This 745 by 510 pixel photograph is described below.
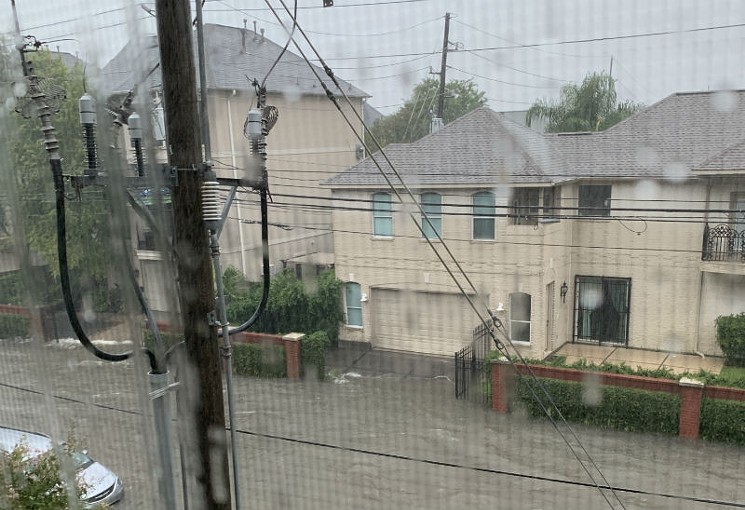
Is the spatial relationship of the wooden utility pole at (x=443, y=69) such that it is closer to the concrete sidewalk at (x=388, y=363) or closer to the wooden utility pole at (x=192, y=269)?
the wooden utility pole at (x=192, y=269)

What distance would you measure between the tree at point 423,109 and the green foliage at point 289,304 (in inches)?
26.9

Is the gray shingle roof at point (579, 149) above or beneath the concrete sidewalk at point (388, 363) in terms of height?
above

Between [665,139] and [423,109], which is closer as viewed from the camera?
[665,139]

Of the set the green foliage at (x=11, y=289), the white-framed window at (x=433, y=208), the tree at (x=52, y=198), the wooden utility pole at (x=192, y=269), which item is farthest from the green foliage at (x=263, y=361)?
the wooden utility pole at (x=192, y=269)

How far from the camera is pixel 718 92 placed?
126cm

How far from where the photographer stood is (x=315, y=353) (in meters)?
2.19

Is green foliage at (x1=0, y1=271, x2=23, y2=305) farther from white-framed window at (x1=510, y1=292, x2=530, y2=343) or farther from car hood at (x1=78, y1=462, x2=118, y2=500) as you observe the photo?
white-framed window at (x1=510, y1=292, x2=530, y2=343)

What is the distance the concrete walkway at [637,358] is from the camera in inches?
65.5

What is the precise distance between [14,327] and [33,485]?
1.03 metres

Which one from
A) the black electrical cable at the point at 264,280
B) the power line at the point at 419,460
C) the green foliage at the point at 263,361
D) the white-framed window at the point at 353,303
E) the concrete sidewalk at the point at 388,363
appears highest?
the black electrical cable at the point at 264,280

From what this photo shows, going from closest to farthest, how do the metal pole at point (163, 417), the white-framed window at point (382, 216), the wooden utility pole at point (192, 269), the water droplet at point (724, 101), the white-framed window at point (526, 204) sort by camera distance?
the wooden utility pole at point (192, 269) < the metal pole at point (163, 417) < the water droplet at point (724, 101) < the white-framed window at point (526, 204) < the white-framed window at point (382, 216)

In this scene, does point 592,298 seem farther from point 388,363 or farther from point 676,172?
point 388,363

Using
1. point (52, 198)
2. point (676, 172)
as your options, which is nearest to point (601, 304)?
point (676, 172)

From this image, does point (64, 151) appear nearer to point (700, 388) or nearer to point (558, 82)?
point (558, 82)
